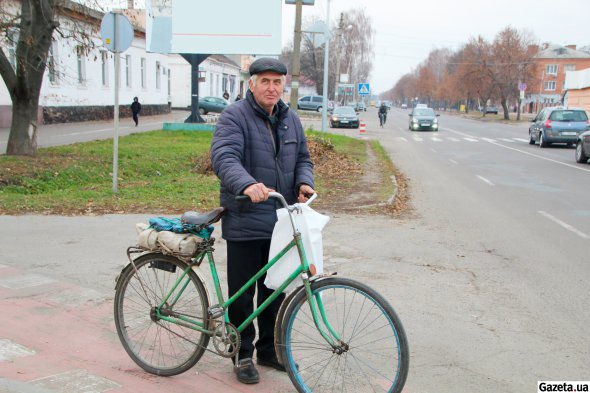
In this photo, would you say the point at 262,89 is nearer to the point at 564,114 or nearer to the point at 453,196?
the point at 453,196

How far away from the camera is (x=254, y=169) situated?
3463mm

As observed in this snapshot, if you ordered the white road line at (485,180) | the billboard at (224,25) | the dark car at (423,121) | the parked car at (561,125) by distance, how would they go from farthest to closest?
the dark car at (423,121)
the parked car at (561,125)
the billboard at (224,25)
the white road line at (485,180)

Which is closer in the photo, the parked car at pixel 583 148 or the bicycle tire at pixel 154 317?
the bicycle tire at pixel 154 317

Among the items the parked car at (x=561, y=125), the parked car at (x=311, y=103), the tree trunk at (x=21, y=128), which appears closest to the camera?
the tree trunk at (x=21, y=128)

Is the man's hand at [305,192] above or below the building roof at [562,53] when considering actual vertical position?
below

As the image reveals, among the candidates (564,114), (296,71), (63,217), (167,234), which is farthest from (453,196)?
(564,114)

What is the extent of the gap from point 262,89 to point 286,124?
30 cm

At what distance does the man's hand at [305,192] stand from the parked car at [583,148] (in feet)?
53.8

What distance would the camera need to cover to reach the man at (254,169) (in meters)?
3.37

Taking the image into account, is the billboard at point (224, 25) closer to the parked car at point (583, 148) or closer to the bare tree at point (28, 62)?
the bare tree at point (28, 62)

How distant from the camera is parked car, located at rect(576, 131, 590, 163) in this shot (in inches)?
683

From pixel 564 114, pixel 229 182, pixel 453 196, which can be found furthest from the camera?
pixel 564 114

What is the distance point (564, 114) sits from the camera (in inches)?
969

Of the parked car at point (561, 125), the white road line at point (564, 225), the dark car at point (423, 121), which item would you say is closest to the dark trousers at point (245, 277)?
the white road line at point (564, 225)
